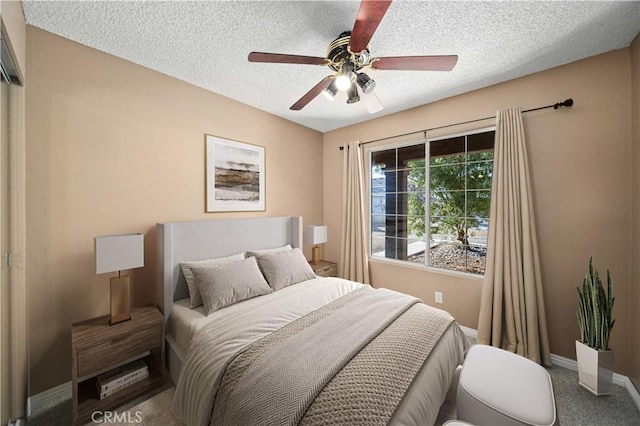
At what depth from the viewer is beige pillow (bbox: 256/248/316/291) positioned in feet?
7.99

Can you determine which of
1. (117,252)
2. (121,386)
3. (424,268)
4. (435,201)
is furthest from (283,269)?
(435,201)

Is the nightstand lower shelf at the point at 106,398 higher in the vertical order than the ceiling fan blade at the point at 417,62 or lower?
lower

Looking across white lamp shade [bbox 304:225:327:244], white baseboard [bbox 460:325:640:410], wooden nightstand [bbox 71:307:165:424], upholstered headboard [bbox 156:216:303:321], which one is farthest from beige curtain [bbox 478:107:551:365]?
wooden nightstand [bbox 71:307:165:424]

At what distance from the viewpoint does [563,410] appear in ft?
5.64

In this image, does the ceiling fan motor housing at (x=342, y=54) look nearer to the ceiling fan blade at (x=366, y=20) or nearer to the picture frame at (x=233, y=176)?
the ceiling fan blade at (x=366, y=20)

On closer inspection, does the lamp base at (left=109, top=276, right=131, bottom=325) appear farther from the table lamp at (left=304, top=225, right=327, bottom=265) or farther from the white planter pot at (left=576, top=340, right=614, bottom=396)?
the white planter pot at (left=576, top=340, right=614, bottom=396)

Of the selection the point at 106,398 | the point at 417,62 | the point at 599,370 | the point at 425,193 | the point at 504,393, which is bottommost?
the point at 106,398

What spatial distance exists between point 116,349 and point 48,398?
0.66 metres

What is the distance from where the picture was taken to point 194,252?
92.4 inches

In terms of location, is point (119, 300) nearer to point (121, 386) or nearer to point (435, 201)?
point (121, 386)

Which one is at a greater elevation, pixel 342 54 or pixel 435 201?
pixel 342 54

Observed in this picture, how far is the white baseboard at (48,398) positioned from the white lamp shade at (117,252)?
3.26ft

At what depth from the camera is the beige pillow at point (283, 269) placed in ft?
7.99

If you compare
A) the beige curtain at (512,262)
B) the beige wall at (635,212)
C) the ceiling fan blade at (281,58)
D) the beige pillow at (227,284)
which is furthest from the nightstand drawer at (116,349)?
the beige wall at (635,212)
